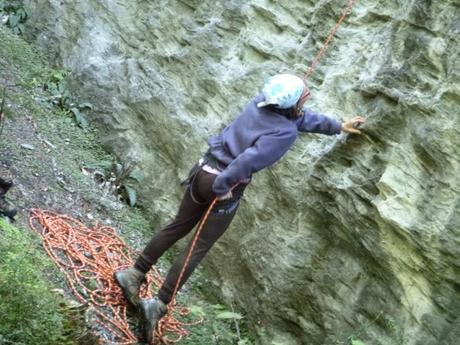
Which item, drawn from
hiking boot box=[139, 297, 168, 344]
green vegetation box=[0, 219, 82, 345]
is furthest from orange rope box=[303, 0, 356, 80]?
green vegetation box=[0, 219, 82, 345]

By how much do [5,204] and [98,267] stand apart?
979 millimetres

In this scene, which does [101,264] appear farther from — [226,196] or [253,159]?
[253,159]

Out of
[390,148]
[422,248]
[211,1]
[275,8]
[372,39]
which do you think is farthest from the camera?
[211,1]

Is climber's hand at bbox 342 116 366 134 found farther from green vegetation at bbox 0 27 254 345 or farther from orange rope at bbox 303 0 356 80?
green vegetation at bbox 0 27 254 345

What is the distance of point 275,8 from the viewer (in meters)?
6.65

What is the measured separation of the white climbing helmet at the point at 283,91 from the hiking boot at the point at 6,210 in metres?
2.43

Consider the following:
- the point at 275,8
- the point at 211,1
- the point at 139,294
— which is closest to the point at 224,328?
the point at 139,294

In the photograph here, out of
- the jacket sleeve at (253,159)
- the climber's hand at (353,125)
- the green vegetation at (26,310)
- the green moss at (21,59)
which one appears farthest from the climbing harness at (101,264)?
the green moss at (21,59)

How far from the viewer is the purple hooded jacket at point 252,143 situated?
14.7 ft

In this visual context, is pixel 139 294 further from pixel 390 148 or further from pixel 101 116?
pixel 101 116

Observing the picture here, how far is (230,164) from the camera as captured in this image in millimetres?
4543

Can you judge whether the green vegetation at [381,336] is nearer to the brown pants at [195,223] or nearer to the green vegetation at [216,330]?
the green vegetation at [216,330]

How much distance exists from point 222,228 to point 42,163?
2.82 m

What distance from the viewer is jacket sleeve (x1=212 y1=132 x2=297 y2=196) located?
175 inches
